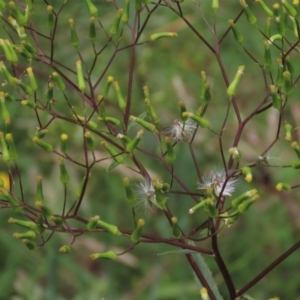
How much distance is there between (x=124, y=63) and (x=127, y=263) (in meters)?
1.17

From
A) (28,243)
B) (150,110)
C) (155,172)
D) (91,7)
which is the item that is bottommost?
(155,172)

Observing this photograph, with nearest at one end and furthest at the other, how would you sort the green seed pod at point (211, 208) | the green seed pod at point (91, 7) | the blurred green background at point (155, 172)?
the green seed pod at point (211, 208)
the green seed pod at point (91, 7)
the blurred green background at point (155, 172)

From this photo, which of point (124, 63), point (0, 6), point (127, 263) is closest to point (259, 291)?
point (127, 263)

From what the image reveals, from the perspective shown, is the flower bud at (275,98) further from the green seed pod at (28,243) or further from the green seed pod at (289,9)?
the green seed pod at (28,243)

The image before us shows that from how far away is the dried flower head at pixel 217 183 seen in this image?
1602 millimetres

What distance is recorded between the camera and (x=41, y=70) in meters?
3.26

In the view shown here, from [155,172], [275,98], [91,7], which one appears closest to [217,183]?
[275,98]

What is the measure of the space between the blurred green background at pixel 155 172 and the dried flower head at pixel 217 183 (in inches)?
53.4

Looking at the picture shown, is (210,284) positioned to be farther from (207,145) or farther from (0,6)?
(207,145)

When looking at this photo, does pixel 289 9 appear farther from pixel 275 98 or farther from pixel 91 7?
pixel 91 7

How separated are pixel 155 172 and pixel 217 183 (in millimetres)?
1853

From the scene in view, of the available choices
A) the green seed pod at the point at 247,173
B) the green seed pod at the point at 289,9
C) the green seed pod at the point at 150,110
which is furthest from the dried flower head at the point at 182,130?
the green seed pod at the point at 289,9

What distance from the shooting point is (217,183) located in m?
1.61

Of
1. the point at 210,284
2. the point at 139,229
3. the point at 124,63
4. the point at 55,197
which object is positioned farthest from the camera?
the point at 124,63
